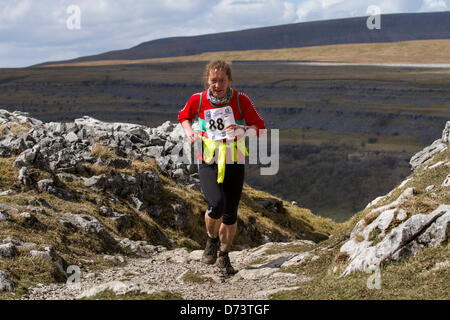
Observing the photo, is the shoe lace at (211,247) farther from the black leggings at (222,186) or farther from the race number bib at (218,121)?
the race number bib at (218,121)

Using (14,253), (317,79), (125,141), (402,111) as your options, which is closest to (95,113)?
(317,79)

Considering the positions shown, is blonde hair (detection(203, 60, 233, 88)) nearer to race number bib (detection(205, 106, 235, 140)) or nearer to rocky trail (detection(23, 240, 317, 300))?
race number bib (detection(205, 106, 235, 140))

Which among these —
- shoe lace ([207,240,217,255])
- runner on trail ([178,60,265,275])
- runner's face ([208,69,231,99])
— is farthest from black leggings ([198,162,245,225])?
runner's face ([208,69,231,99])

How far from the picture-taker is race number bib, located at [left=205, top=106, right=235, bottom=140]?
914cm

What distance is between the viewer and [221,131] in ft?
30.1

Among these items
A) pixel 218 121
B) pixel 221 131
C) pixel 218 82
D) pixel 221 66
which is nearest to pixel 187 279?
pixel 221 131

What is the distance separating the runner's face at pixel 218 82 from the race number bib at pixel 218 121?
0.73ft

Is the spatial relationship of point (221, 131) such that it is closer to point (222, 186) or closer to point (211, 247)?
point (222, 186)

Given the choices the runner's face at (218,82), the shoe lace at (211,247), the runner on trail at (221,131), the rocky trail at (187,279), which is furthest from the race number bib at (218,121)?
the rocky trail at (187,279)

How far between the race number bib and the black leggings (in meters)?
0.44

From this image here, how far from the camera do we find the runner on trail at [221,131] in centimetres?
913

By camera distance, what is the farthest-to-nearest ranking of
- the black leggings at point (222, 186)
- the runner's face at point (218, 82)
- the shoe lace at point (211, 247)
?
the shoe lace at point (211, 247)
the black leggings at point (222, 186)
the runner's face at point (218, 82)

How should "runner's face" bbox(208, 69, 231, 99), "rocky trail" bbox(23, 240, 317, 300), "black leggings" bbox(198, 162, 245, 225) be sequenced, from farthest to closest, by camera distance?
"black leggings" bbox(198, 162, 245, 225), "runner's face" bbox(208, 69, 231, 99), "rocky trail" bbox(23, 240, 317, 300)
